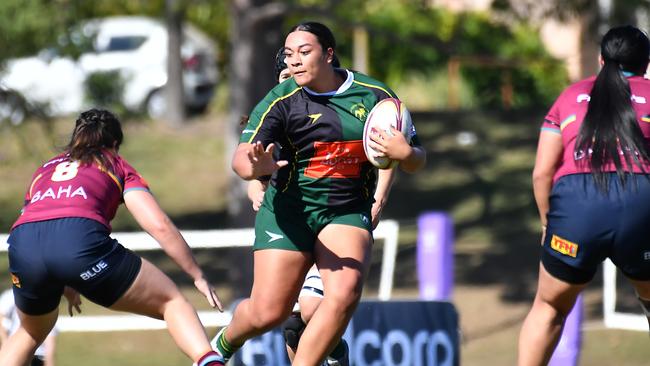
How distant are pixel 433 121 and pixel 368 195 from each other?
51.0 feet

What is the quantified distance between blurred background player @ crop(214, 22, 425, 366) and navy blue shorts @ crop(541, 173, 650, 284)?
2.73ft

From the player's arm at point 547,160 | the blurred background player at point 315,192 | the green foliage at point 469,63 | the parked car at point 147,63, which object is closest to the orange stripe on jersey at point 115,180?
the blurred background player at point 315,192

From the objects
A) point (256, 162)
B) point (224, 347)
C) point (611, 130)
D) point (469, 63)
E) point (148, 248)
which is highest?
point (611, 130)

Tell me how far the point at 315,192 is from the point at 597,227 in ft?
4.63

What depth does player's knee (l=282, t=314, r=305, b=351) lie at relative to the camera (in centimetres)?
627

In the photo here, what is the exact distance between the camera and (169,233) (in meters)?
5.80

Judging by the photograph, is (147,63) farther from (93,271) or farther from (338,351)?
(93,271)

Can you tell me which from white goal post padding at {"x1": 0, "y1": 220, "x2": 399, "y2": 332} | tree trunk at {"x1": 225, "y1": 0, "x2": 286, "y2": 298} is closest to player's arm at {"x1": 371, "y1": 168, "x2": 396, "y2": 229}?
white goal post padding at {"x1": 0, "y1": 220, "x2": 399, "y2": 332}

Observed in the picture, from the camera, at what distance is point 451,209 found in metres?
18.4

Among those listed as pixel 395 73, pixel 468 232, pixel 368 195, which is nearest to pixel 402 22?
pixel 395 73

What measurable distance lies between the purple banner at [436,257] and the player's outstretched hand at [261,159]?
4.15 meters

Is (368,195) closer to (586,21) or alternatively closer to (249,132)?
(249,132)

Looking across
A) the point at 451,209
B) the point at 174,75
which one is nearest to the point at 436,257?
the point at 451,209

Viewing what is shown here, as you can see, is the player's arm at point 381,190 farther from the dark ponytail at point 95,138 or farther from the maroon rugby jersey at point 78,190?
the dark ponytail at point 95,138
